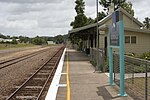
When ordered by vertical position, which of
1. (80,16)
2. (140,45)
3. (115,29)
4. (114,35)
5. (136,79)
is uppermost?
(80,16)

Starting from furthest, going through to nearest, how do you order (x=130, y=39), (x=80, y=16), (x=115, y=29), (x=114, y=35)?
(x=80, y=16), (x=130, y=39), (x=114, y=35), (x=115, y=29)

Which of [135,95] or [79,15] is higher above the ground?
[79,15]

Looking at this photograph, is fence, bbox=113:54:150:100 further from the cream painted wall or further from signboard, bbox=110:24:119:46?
the cream painted wall

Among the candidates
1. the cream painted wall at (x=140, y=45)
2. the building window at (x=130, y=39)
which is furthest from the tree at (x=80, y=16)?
the cream painted wall at (x=140, y=45)

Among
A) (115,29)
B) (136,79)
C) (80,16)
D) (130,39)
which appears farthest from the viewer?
(80,16)

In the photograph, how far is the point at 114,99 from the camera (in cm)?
1063

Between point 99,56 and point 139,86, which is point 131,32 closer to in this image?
point 99,56

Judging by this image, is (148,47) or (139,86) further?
(148,47)

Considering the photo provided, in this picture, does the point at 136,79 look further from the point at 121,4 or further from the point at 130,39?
the point at 121,4

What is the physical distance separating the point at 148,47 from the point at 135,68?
2136 cm

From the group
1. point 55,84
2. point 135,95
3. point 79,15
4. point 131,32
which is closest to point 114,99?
point 135,95

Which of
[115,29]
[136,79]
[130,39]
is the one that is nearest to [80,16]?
[130,39]

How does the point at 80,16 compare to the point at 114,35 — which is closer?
the point at 114,35

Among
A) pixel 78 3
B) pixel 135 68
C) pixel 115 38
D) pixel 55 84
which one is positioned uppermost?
pixel 78 3
